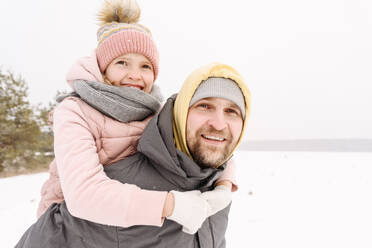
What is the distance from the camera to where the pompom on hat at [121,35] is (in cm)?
183

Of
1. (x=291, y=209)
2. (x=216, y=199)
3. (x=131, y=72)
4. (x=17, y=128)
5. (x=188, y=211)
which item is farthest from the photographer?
(x=17, y=128)

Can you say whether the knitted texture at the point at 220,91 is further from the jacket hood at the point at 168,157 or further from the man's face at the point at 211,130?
the jacket hood at the point at 168,157

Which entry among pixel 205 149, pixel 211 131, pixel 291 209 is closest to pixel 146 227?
pixel 205 149

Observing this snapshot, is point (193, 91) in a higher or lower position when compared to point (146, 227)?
higher

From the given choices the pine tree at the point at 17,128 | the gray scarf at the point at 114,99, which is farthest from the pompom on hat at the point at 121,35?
the pine tree at the point at 17,128

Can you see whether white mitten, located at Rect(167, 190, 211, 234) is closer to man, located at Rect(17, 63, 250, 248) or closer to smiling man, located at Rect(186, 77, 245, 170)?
man, located at Rect(17, 63, 250, 248)

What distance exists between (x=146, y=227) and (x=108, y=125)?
69 centimetres

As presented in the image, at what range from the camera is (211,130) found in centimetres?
149

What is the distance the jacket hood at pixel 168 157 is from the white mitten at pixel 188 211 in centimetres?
20

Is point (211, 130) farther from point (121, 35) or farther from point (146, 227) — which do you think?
point (121, 35)

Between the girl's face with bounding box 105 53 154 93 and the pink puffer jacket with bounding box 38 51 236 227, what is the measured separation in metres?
0.19

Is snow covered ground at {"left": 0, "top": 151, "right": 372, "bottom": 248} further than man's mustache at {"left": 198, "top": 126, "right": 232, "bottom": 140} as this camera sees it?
Yes

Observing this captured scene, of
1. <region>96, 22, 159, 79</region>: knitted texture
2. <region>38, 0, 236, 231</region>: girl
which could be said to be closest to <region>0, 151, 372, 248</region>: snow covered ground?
<region>38, 0, 236, 231</region>: girl

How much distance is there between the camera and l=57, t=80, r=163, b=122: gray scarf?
55.7 inches
